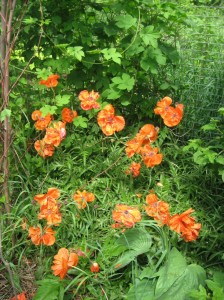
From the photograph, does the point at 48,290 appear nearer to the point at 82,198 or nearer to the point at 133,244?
the point at 133,244

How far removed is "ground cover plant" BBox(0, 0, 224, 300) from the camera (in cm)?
220

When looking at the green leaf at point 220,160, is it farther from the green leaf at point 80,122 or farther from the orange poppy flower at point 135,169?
the green leaf at point 80,122

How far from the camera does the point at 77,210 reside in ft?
8.32

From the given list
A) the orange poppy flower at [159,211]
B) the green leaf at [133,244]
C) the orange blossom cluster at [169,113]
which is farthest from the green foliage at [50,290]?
the orange blossom cluster at [169,113]

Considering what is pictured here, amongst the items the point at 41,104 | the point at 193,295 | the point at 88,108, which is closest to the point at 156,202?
the point at 193,295

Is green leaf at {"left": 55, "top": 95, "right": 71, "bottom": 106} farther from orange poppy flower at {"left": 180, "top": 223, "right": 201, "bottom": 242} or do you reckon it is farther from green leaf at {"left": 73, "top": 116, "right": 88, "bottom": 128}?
orange poppy flower at {"left": 180, "top": 223, "right": 201, "bottom": 242}

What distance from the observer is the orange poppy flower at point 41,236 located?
7.53 feet

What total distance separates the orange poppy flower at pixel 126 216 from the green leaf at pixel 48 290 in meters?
0.43

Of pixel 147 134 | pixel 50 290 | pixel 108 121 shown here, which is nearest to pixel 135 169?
pixel 147 134

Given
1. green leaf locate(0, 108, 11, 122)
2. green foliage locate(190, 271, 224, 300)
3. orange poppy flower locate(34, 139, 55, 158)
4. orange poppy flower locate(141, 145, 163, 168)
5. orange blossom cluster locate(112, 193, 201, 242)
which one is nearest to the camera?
green foliage locate(190, 271, 224, 300)

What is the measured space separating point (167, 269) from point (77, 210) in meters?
0.67

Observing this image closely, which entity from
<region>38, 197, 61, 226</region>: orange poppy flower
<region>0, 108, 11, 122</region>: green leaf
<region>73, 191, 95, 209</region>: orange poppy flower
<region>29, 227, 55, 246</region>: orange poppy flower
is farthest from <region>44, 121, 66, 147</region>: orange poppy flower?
<region>0, 108, 11, 122</region>: green leaf

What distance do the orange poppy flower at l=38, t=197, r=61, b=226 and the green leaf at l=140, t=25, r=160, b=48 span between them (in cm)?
115

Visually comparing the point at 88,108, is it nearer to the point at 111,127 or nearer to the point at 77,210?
the point at 111,127
